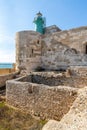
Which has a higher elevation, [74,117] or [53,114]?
[74,117]

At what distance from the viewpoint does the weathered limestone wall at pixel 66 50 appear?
1262cm

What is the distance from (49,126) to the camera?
356 centimetres

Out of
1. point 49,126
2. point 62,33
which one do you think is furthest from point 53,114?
point 62,33

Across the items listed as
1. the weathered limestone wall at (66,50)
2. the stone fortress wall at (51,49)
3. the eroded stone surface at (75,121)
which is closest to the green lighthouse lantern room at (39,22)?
the stone fortress wall at (51,49)

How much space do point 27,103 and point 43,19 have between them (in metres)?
14.5

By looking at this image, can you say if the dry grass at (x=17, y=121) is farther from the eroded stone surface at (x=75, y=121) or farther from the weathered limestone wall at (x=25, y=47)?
the weathered limestone wall at (x=25, y=47)

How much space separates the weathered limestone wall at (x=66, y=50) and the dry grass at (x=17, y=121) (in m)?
6.65

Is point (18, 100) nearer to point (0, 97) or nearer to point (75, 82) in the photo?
point (0, 97)

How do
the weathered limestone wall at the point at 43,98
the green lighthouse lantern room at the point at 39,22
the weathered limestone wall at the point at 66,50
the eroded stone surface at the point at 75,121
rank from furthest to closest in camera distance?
the green lighthouse lantern room at the point at 39,22, the weathered limestone wall at the point at 66,50, the weathered limestone wall at the point at 43,98, the eroded stone surface at the point at 75,121

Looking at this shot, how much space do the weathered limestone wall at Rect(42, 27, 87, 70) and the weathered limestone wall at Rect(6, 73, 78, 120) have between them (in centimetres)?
591

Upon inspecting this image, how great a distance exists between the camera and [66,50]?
1368 cm

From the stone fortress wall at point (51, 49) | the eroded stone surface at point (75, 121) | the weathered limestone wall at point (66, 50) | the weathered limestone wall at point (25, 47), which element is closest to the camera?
the eroded stone surface at point (75, 121)

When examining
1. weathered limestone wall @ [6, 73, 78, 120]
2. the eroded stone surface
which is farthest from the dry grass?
the eroded stone surface

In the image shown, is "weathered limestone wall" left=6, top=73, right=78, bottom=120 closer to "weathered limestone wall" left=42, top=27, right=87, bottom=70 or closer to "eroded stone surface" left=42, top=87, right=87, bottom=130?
"eroded stone surface" left=42, top=87, right=87, bottom=130
